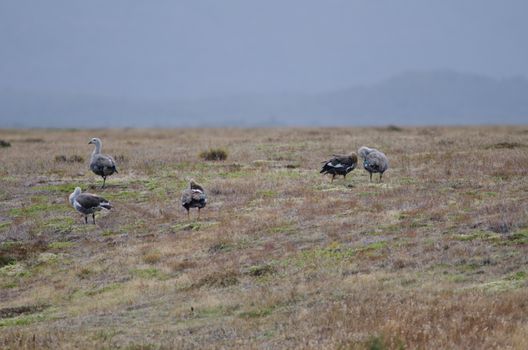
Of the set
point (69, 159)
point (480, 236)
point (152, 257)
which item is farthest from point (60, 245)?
point (69, 159)

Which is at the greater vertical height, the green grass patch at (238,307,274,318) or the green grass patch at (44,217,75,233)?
the green grass patch at (44,217,75,233)

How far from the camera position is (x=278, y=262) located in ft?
60.2

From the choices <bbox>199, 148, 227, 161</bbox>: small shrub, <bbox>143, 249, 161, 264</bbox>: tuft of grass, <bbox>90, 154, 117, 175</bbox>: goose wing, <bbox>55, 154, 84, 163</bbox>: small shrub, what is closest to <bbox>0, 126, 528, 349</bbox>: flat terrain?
<bbox>143, 249, 161, 264</bbox>: tuft of grass

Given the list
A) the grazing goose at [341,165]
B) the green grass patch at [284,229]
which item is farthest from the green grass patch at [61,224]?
the grazing goose at [341,165]

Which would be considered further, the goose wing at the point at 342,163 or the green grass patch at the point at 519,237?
the goose wing at the point at 342,163

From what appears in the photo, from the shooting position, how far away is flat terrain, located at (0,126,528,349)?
43.2 ft

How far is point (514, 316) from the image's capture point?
42.1 ft

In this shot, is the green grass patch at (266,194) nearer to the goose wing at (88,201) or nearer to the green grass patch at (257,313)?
the goose wing at (88,201)

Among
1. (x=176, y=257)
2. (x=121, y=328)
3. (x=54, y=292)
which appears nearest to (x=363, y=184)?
(x=176, y=257)

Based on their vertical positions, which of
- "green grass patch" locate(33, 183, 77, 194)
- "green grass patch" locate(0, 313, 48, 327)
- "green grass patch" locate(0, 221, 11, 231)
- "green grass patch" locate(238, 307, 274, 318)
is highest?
"green grass patch" locate(33, 183, 77, 194)

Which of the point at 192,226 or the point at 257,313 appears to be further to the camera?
the point at 192,226

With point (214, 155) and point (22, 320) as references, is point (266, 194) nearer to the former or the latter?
point (22, 320)

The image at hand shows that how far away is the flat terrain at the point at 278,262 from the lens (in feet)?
43.2

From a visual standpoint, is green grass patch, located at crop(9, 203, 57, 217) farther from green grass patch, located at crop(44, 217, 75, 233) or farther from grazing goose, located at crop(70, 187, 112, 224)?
grazing goose, located at crop(70, 187, 112, 224)
